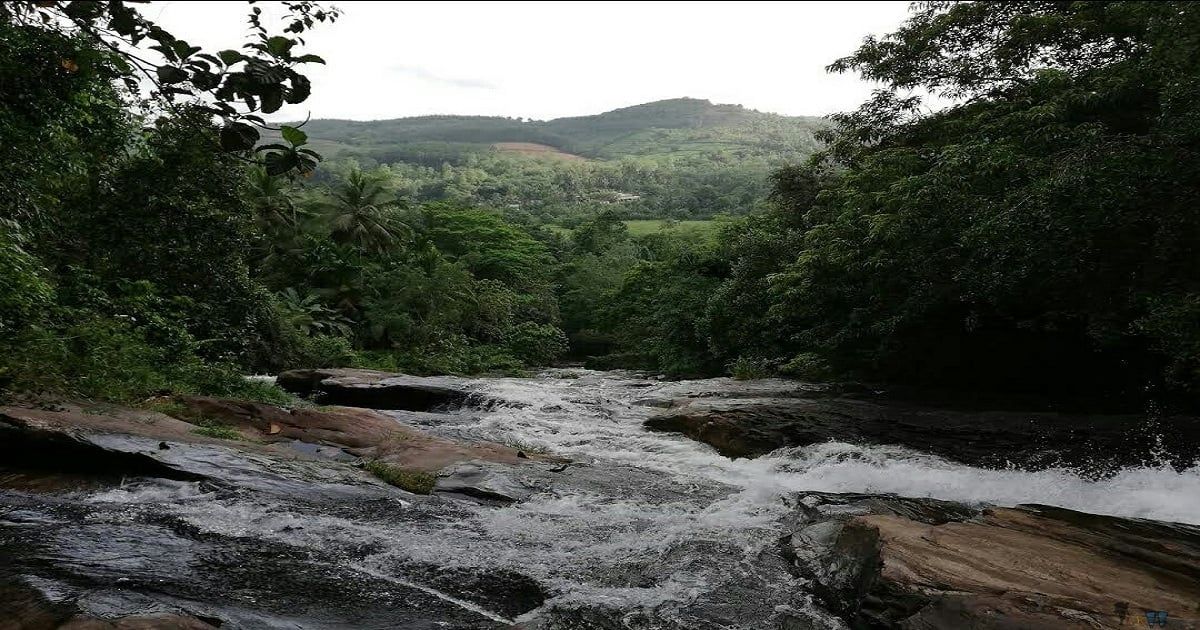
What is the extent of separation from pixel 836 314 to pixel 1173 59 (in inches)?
319

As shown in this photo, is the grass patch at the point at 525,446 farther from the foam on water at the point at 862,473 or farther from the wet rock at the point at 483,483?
the wet rock at the point at 483,483

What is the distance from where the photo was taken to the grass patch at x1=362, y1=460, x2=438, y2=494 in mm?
7613

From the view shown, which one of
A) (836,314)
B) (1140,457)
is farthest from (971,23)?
(1140,457)

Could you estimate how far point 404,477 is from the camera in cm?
775

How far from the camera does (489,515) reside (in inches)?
276

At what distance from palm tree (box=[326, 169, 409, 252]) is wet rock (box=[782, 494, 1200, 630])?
33401mm

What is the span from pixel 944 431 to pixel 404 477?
813cm

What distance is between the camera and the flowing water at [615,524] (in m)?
5.00

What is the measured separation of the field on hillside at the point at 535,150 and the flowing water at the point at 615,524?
6154 inches

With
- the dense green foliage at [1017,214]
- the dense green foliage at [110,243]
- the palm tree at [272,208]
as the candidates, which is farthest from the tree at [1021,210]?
the palm tree at [272,208]

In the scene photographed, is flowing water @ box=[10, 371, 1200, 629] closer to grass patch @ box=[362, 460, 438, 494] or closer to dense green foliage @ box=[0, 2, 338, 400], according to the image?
grass patch @ box=[362, 460, 438, 494]

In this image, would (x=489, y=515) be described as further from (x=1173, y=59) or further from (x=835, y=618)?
(x=1173, y=59)

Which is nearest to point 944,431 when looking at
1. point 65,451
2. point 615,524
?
point 615,524

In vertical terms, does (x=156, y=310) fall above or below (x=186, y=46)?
below
